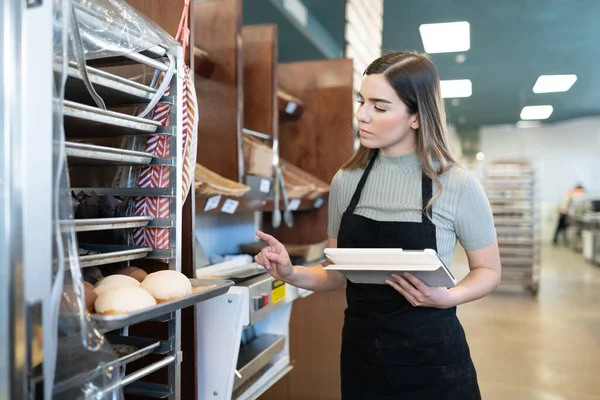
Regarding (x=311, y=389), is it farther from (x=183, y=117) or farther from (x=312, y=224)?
(x=183, y=117)

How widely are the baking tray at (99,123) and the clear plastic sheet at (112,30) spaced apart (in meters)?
0.13

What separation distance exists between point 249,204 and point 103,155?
1473 millimetres

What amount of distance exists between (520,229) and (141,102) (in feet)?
21.7

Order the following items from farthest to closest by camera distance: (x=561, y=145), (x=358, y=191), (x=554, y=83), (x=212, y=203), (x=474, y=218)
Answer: (x=561, y=145) → (x=554, y=83) → (x=212, y=203) → (x=358, y=191) → (x=474, y=218)

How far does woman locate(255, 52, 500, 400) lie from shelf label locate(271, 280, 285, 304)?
1.83ft

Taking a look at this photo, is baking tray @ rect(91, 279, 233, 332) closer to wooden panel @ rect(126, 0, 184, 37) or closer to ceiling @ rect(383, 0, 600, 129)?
wooden panel @ rect(126, 0, 184, 37)

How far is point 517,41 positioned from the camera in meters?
3.57

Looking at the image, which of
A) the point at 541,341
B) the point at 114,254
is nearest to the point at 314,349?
the point at 114,254

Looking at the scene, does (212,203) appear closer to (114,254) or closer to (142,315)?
(114,254)

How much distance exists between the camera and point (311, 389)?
3.05 m

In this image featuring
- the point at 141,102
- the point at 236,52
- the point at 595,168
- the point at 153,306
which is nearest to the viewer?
the point at 153,306

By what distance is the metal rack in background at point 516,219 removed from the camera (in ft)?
Answer: 22.9

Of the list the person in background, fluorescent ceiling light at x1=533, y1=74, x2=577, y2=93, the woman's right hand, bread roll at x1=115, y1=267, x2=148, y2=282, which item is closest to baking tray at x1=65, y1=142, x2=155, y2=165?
bread roll at x1=115, y1=267, x2=148, y2=282

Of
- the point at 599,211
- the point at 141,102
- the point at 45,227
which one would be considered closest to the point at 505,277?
the point at 599,211
